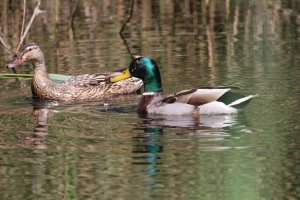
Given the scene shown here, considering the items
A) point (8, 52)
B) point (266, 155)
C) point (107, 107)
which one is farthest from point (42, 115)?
point (8, 52)

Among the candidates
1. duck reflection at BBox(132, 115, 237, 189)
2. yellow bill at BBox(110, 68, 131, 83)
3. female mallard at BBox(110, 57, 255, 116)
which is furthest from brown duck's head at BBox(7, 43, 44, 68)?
duck reflection at BBox(132, 115, 237, 189)

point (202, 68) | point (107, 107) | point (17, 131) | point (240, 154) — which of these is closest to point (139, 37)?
point (202, 68)

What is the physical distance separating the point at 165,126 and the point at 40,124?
1440mm

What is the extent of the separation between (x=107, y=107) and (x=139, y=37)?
5.68 meters

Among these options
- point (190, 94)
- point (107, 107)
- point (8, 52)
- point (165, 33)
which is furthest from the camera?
point (165, 33)

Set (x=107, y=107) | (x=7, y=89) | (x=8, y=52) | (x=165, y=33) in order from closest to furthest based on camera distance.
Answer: (x=107, y=107)
(x=7, y=89)
(x=8, y=52)
(x=165, y=33)

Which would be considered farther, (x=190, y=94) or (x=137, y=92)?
(x=137, y=92)

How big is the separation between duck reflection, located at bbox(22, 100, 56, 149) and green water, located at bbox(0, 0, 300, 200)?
14 mm

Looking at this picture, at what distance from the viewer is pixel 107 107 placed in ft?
41.8

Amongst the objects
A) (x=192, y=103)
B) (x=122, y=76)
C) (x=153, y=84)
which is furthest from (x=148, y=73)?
(x=192, y=103)

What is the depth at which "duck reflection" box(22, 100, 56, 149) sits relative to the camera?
1032cm

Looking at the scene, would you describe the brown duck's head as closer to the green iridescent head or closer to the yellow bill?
the yellow bill

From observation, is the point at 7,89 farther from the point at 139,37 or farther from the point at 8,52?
the point at 139,37

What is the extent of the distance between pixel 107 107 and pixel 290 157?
13.1ft
